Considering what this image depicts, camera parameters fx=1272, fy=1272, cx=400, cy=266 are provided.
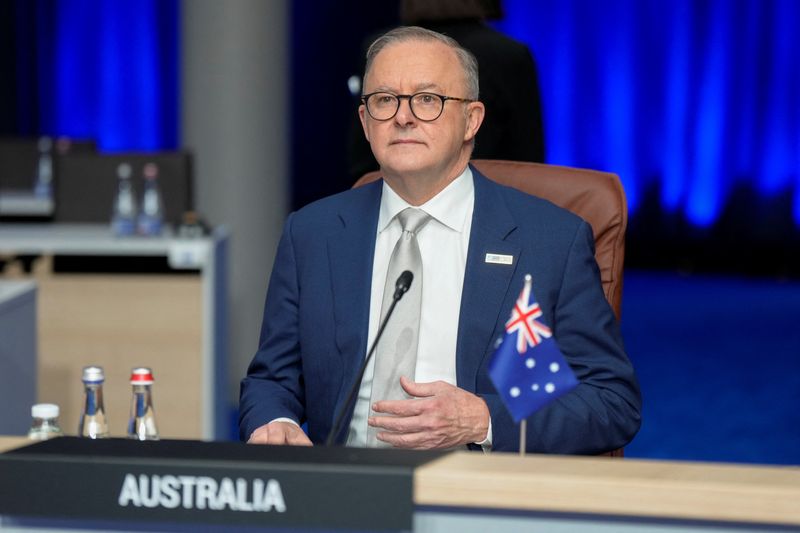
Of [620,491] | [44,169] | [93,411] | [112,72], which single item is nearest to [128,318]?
[44,169]

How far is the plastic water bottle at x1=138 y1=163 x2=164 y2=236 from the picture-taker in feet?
15.6

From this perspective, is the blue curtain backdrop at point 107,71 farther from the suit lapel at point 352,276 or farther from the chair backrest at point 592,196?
the suit lapel at point 352,276

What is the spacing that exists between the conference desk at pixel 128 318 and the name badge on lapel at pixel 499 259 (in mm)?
2641

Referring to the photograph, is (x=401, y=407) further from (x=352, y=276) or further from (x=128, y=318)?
(x=128, y=318)

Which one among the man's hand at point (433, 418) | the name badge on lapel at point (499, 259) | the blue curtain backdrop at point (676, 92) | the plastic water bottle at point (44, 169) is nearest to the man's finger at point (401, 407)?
the man's hand at point (433, 418)

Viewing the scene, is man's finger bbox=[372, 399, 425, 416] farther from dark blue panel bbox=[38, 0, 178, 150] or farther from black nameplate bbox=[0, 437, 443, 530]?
dark blue panel bbox=[38, 0, 178, 150]

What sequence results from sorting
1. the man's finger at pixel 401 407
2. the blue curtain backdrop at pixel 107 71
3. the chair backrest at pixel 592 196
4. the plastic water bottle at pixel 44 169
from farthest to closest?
the blue curtain backdrop at pixel 107 71, the plastic water bottle at pixel 44 169, the chair backrest at pixel 592 196, the man's finger at pixel 401 407

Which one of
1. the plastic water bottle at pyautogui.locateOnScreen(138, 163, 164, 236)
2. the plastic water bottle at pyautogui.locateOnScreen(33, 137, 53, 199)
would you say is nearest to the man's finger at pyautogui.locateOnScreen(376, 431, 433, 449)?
the plastic water bottle at pyautogui.locateOnScreen(138, 163, 164, 236)

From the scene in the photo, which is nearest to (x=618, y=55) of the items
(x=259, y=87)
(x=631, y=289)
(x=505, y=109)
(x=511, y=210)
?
(x=631, y=289)

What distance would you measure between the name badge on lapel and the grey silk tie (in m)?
0.11

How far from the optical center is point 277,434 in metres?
1.83

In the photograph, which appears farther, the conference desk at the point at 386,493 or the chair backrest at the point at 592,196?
the chair backrest at the point at 592,196

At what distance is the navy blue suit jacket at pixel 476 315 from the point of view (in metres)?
1.94

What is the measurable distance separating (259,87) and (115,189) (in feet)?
4.34
